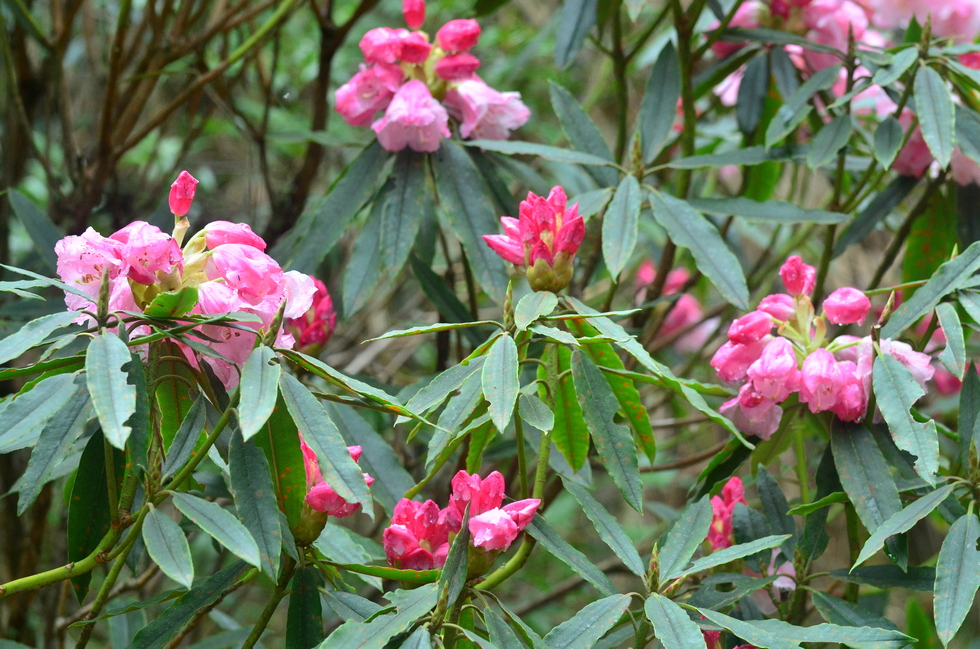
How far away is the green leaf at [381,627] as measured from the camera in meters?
0.61

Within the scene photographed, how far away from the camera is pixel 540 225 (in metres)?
0.83

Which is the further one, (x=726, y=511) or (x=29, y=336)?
(x=726, y=511)

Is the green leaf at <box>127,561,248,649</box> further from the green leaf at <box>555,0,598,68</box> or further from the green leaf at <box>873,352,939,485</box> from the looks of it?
the green leaf at <box>555,0,598,68</box>

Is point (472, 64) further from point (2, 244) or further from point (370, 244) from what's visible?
point (2, 244)

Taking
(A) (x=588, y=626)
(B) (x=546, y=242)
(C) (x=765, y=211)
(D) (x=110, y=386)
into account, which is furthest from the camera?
(C) (x=765, y=211)

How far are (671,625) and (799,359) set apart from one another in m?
0.37

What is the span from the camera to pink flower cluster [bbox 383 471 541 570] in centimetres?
69

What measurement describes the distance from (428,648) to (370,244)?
0.64 meters

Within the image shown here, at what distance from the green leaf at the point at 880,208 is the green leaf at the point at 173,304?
3.10ft

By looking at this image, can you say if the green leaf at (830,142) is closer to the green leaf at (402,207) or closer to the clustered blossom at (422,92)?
the clustered blossom at (422,92)

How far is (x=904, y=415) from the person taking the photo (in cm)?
76

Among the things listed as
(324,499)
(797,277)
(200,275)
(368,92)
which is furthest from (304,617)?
(368,92)

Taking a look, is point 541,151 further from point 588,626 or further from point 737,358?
point 588,626

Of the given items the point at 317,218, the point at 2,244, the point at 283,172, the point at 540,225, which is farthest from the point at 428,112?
the point at 283,172
